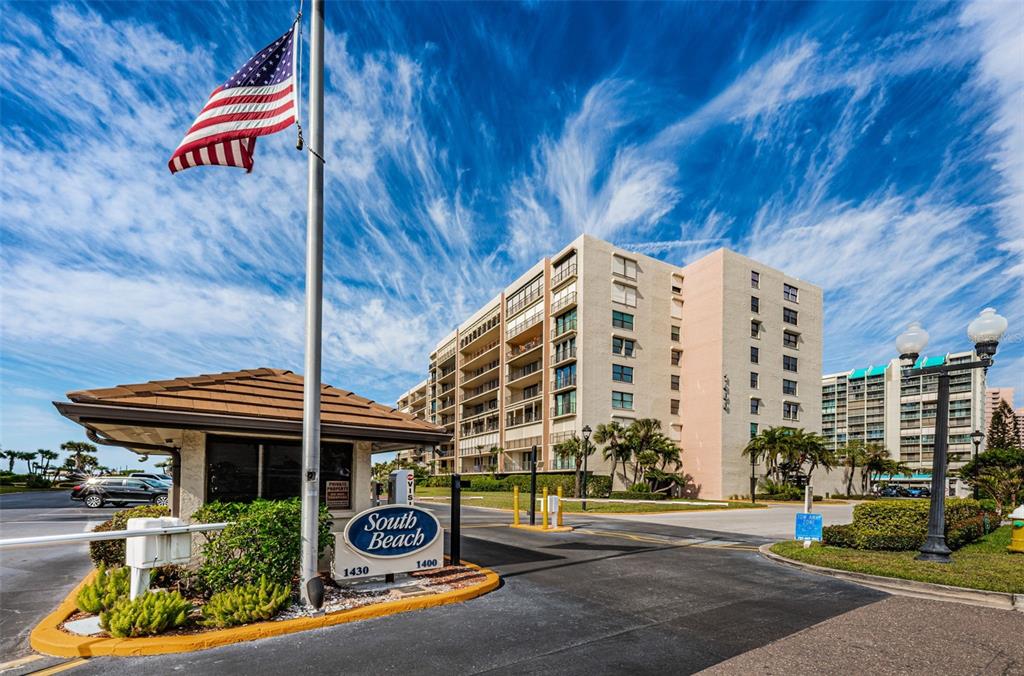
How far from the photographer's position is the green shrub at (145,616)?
6062 mm

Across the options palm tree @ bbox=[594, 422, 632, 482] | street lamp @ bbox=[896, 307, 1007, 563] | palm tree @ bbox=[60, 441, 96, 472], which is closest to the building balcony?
palm tree @ bbox=[594, 422, 632, 482]

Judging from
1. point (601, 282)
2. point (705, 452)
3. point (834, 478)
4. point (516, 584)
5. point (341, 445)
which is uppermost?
point (601, 282)

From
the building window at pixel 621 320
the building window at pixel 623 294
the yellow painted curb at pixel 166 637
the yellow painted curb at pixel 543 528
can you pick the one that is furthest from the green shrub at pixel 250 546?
the building window at pixel 623 294

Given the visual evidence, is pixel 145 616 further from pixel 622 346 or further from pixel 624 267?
pixel 624 267

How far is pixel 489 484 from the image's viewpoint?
172ft

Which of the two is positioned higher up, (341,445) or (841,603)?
(341,445)

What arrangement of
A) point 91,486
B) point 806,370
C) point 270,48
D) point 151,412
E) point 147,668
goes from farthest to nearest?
point 806,370
point 91,486
point 270,48
point 151,412
point 147,668

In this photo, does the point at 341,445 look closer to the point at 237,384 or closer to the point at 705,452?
the point at 237,384

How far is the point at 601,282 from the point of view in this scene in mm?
48875

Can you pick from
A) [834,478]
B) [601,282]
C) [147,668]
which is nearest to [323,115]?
[147,668]

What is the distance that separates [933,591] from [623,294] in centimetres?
4240

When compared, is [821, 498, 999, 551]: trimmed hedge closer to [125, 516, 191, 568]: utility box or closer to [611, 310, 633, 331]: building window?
[125, 516, 191, 568]: utility box

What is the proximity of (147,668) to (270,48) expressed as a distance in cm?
783

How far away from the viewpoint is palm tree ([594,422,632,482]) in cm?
4512
